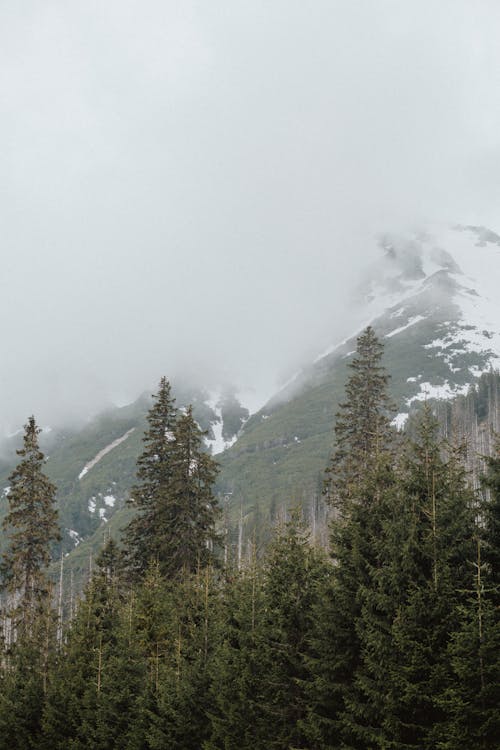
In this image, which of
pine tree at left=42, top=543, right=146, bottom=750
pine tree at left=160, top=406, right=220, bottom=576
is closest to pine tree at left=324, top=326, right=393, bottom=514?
pine tree at left=160, top=406, right=220, bottom=576

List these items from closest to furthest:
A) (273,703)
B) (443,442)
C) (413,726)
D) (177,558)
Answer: (413,726) < (443,442) < (273,703) < (177,558)

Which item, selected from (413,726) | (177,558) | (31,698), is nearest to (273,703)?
(413,726)

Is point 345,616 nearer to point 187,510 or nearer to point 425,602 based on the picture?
point 425,602

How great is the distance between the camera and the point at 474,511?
17.2 m

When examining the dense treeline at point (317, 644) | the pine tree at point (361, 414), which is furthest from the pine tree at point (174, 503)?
the pine tree at point (361, 414)

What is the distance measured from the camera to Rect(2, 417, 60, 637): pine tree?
38.7 metres

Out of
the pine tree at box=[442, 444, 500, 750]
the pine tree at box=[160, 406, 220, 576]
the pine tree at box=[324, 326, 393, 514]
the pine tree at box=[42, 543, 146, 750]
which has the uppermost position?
the pine tree at box=[324, 326, 393, 514]

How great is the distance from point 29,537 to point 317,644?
25403mm

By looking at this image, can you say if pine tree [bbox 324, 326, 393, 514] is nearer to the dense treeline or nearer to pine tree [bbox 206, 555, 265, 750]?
the dense treeline

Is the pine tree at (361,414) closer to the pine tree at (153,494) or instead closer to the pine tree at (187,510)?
the pine tree at (187,510)

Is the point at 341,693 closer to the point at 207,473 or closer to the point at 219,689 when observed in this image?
the point at 219,689

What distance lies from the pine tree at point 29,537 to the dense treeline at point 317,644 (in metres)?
1.37

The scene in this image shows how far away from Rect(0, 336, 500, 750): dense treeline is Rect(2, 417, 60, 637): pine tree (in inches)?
53.9

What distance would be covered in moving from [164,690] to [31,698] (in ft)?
32.4
